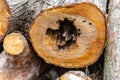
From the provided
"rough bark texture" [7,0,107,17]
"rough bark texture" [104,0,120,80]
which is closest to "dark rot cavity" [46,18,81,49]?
"rough bark texture" [7,0,107,17]

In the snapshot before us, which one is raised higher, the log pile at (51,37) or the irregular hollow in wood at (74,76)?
the log pile at (51,37)

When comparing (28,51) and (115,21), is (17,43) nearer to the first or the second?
(28,51)

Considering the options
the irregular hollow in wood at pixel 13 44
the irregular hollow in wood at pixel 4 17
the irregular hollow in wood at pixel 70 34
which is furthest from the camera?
the irregular hollow in wood at pixel 4 17

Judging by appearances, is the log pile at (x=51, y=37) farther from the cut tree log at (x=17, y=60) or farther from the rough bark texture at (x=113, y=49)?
the rough bark texture at (x=113, y=49)

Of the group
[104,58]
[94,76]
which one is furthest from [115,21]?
[94,76]

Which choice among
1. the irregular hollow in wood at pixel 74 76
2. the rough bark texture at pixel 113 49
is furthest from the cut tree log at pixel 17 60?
the rough bark texture at pixel 113 49

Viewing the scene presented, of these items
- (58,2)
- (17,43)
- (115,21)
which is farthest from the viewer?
(115,21)
